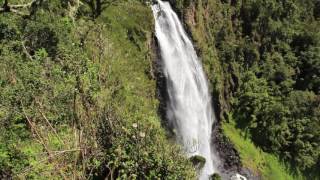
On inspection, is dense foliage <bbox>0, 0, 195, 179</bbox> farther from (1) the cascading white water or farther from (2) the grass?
(2) the grass

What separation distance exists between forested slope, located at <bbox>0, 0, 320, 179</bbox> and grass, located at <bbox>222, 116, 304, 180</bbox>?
6 cm

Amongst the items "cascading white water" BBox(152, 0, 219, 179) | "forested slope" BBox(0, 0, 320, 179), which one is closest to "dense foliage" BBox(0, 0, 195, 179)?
"forested slope" BBox(0, 0, 320, 179)

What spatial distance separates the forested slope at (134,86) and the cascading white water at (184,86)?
2.03 ft

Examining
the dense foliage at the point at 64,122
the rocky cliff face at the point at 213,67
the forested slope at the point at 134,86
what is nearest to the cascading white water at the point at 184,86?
the rocky cliff face at the point at 213,67

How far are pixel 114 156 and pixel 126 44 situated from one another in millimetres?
10949

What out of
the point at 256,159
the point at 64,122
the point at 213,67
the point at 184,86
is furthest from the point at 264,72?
the point at 64,122

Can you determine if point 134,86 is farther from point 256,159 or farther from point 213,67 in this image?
point 256,159

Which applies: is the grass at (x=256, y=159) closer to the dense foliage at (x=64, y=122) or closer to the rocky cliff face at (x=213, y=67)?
the rocky cliff face at (x=213, y=67)

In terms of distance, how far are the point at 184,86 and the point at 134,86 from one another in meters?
3.90

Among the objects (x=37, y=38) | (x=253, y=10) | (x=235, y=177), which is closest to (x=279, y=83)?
(x=253, y=10)

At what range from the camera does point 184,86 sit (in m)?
20.7

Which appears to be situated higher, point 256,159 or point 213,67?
point 213,67

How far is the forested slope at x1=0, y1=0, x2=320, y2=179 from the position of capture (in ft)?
26.4

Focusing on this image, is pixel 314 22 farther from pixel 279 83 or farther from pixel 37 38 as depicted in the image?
pixel 37 38
